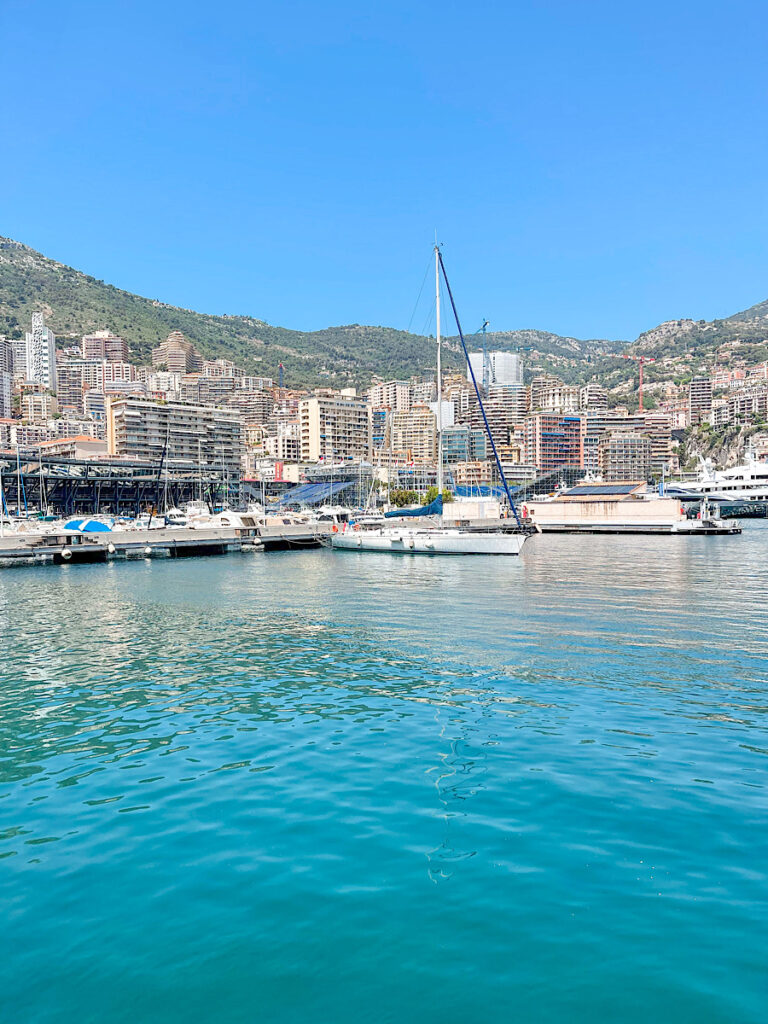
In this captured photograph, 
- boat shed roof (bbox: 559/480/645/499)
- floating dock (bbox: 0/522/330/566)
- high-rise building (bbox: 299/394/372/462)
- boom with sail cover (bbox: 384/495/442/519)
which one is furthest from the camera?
high-rise building (bbox: 299/394/372/462)

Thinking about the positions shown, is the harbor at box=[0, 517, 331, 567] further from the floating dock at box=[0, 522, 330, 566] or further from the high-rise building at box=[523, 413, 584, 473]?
the high-rise building at box=[523, 413, 584, 473]

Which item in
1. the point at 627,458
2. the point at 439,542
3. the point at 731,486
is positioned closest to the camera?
the point at 439,542

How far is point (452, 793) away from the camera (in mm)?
8312

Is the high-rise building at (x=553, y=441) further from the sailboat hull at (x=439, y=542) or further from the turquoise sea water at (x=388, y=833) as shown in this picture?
the turquoise sea water at (x=388, y=833)

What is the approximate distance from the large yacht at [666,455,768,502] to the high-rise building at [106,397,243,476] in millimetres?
86343

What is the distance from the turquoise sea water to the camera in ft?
16.4

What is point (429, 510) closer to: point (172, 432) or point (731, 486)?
point (731, 486)

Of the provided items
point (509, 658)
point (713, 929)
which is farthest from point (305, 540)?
point (713, 929)

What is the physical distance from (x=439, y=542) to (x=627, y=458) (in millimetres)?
158976

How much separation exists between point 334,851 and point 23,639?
15.6m

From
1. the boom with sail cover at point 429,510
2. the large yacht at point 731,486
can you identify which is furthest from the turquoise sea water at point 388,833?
the large yacht at point 731,486

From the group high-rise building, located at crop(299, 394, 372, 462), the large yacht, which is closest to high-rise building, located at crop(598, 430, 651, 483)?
the large yacht

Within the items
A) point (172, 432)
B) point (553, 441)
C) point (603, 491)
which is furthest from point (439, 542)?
point (553, 441)

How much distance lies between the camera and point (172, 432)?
158250 millimetres
